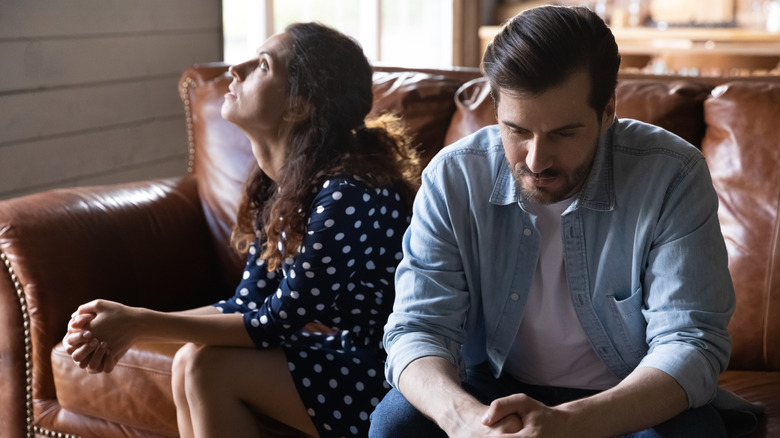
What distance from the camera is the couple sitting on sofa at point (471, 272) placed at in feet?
3.94

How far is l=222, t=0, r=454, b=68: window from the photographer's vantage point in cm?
338

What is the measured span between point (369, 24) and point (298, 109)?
2609mm

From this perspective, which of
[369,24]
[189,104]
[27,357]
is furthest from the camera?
[369,24]

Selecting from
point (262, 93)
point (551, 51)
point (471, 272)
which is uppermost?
point (551, 51)

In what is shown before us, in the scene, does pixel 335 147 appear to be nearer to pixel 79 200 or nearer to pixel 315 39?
pixel 315 39

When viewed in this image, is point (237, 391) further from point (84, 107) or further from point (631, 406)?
A: point (84, 107)

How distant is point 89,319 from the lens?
1546mm

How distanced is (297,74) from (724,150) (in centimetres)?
86

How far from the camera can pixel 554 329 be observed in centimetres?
136

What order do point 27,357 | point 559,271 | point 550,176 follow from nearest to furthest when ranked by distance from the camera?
point 550,176, point 559,271, point 27,357

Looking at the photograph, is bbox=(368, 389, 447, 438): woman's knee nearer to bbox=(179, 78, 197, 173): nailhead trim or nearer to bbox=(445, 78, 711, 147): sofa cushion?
bbox=(445, 78, 711, 147): sofa cushion

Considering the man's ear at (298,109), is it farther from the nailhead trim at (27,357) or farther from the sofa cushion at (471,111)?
the nailhead trim at (27,357)

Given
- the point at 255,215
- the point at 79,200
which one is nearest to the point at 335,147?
the point at 255,215

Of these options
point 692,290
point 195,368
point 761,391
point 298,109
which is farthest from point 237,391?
point 761,391
